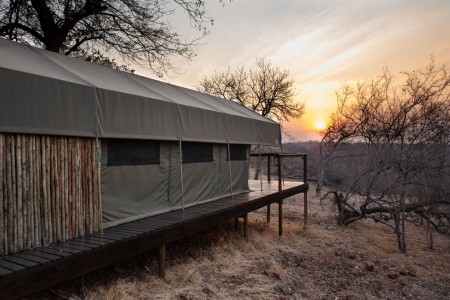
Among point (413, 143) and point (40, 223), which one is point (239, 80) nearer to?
point (413, 143)

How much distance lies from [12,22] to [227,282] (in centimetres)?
974

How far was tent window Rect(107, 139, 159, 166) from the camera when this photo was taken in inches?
203

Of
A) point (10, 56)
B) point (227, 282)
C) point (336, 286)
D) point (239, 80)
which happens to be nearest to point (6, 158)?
point (10, 56)

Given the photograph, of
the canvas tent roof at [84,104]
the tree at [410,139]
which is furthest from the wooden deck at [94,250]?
the tree at [410,139]

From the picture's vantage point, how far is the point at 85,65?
18.7ft

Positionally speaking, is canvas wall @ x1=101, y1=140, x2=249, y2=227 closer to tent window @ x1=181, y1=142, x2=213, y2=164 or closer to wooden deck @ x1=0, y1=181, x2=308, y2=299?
tent window @ x1=181, y1=142, x2=213, y2=164

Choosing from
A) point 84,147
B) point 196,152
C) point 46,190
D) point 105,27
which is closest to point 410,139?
point 196,152

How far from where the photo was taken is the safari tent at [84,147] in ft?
12.0

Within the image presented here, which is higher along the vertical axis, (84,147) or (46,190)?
(84,147)

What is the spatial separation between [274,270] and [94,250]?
3.62m

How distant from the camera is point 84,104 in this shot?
14.4 feet

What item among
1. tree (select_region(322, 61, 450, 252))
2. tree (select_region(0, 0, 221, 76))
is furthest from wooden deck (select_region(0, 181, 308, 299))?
tree (select_region(0, 0, 221, 76))

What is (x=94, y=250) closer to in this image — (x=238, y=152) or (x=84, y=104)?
(x=84, y=104)

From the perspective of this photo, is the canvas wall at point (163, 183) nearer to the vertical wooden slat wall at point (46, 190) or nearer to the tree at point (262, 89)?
the vertical wooden slat wall at point (46, 190)
